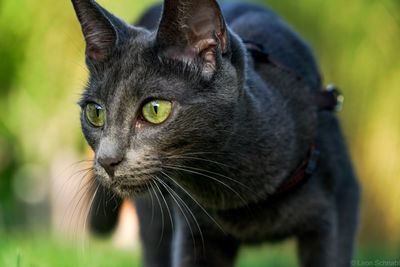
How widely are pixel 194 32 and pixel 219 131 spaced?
0.33m

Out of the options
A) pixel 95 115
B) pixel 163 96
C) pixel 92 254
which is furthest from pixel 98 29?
pixel 92 254

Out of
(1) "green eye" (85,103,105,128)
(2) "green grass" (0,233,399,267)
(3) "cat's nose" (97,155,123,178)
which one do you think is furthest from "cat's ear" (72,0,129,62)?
(2) "green grass" (0,233,399,267)

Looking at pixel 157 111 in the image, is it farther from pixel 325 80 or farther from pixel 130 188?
pixel 325 80

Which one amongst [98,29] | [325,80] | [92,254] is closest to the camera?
[98,29]

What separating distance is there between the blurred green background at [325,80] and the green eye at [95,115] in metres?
2.11

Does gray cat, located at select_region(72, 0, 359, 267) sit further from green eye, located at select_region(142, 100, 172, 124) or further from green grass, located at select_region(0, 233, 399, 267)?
green grass, located at select_region(0, 233, 399, 267)

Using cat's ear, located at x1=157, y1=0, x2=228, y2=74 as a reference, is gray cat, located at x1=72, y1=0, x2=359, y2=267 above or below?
below

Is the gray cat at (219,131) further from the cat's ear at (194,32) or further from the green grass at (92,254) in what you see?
the green grass at (92,254)

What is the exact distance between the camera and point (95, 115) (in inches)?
95.3

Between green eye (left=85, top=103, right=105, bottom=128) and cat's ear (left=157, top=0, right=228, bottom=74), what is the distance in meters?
0.30

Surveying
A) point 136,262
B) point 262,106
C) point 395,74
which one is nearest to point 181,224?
point 262,106

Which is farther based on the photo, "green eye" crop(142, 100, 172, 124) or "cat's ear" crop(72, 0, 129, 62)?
"cat's ear" crop(72, 0, 129, 62)

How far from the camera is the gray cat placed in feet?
7.41

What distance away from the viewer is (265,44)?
2990mm
